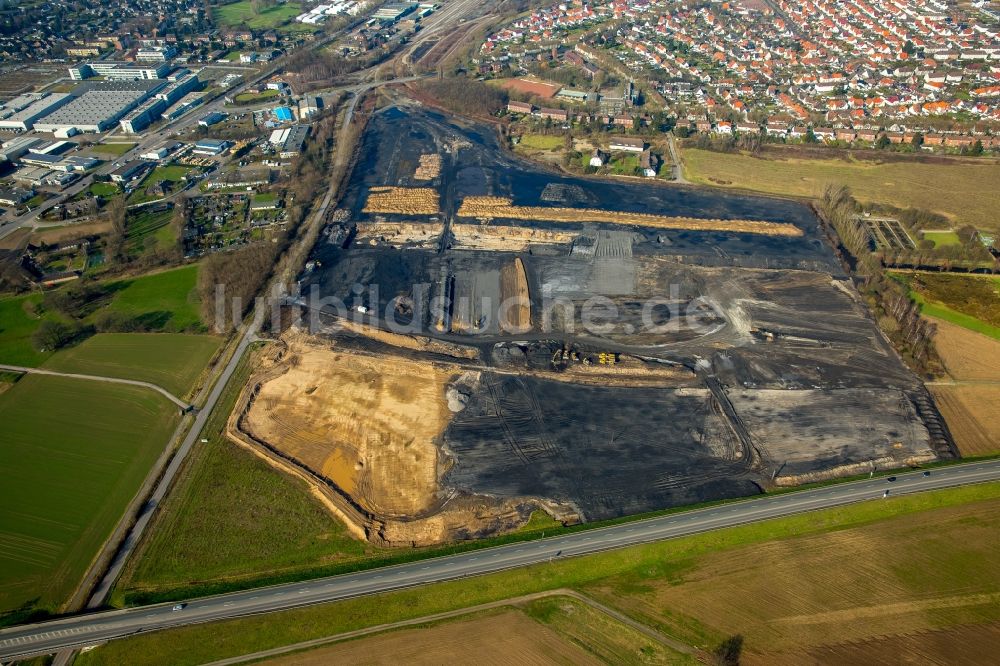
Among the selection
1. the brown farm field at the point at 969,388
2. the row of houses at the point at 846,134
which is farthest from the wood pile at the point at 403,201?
the brown farm field at the point at 969,388

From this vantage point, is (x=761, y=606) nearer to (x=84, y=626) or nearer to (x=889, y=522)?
(x=889, y=522)

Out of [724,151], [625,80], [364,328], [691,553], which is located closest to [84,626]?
[364,328]

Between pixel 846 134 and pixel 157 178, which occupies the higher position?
pixel 846 134

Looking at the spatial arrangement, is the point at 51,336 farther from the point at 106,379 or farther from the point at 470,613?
the point at 470,613

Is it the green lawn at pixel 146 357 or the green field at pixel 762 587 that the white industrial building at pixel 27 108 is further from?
the green field at pixel 762 587

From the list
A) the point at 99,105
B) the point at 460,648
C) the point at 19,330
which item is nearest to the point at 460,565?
the point at 460,648

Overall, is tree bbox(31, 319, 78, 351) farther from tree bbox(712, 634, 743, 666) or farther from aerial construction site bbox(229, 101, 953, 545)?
tree bbox(712, 634, 743, 666)
